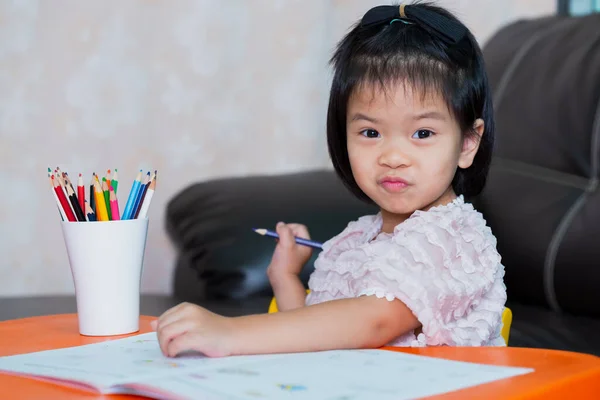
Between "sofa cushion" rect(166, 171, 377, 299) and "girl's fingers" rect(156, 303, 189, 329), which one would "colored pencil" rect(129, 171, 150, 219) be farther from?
"sofa cushion" rect(166, 171, 377, 299)

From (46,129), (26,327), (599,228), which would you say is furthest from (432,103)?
(46,129)

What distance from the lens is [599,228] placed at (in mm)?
1506

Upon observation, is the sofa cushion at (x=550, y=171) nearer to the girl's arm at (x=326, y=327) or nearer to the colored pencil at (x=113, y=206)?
the girl's arm at (x=326, y=327)

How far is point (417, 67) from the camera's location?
98 centimetres

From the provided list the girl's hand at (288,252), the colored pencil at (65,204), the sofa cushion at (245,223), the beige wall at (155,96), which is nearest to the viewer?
the colored pencil at (65,204)

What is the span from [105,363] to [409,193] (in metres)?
0.42

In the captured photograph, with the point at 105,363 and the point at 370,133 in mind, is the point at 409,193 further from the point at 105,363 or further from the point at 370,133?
the point at 105,363

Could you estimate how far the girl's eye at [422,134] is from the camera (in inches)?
38.8

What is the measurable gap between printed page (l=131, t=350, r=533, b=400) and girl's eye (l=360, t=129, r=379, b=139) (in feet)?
1.14

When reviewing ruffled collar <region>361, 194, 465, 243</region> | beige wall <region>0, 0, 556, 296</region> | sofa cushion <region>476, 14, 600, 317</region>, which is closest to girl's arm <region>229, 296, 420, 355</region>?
ruffled collar <region>361, 194, 465, 243</region>

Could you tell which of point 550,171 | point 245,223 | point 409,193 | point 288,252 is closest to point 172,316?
point 409,193

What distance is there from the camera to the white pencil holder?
0.93 metres

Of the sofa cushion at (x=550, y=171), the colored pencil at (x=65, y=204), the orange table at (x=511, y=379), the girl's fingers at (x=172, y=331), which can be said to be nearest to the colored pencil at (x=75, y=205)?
the colored pencil at (x=65, y=204)

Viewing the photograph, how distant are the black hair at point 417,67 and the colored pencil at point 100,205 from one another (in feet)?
1.01
